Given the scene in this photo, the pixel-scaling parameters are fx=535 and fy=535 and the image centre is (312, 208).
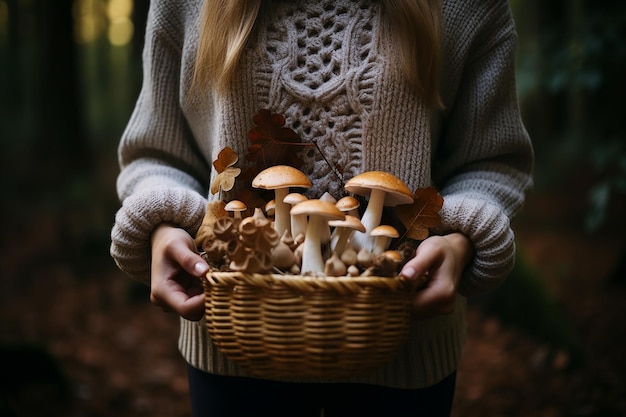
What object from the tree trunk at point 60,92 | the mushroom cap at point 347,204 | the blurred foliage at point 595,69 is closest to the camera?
the mushroom cap at point 347,204

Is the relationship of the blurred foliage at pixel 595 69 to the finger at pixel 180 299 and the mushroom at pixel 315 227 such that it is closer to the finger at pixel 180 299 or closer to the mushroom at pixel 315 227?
the mushroom at pixel 315 227

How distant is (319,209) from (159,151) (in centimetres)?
66

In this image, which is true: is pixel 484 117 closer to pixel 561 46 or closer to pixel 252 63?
pixel 252 63

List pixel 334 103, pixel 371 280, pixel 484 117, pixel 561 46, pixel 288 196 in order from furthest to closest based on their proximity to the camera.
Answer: pixel 561 46
pixel 484 117
pixel 334 103
pixel 288 196
pixel 371 280

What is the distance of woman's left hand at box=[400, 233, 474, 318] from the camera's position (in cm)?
115

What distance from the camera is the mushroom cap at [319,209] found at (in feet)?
3.67

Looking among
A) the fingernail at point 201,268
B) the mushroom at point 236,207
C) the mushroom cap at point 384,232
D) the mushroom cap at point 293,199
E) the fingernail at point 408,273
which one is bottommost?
the fingernail at point 201,268

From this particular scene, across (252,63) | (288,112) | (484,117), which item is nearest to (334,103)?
(288,112)

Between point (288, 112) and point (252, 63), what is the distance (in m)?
0.15

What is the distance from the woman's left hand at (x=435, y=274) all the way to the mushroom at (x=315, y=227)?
0.60 feet

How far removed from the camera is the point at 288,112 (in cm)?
136

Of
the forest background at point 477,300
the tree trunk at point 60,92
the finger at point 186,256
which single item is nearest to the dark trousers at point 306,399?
the finger at point 186,256

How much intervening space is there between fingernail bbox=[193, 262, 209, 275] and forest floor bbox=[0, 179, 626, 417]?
Answer: 81.6 inches

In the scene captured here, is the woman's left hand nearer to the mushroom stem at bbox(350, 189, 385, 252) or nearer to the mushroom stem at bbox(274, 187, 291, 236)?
the mushroom stem at bbox(350, 189, 385, 252)
